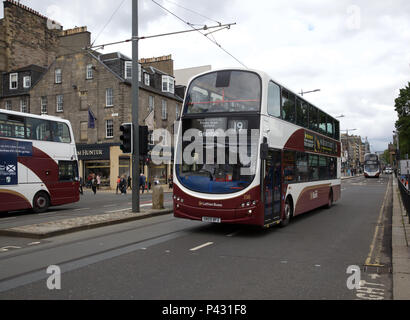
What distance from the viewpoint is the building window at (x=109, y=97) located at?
35.0 metres

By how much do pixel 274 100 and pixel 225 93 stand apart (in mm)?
1471

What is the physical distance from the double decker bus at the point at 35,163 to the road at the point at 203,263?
587cm

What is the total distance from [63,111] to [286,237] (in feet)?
109

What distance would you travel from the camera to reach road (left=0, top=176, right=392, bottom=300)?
4.94m

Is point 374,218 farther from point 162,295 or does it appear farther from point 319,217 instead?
point 162,295

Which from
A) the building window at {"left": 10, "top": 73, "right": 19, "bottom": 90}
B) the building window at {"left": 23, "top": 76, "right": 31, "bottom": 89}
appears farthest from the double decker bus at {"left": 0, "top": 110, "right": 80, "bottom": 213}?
the building window at {"left": 10, "top": 73, "right": 19, "bottom": 90}

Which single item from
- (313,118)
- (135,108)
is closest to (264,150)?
(313,118)

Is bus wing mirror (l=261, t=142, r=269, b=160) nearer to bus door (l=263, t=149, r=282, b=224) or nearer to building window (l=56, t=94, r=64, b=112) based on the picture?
bus door (l=263, t=149, r=282, b=224)

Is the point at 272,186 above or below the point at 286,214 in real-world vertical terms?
above

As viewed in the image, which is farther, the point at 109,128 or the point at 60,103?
the point at 60,103

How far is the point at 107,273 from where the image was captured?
5.75 m

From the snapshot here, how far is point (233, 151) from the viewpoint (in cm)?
899

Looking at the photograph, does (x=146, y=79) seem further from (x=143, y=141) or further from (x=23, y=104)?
(x=143, y=141)
